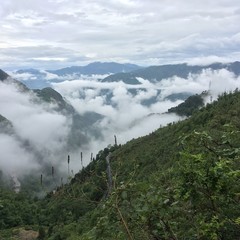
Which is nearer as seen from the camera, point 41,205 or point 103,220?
point 103,220

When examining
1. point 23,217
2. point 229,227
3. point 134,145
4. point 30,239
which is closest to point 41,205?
point 23,217

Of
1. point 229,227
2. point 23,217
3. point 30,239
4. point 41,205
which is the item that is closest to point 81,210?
point 30,239

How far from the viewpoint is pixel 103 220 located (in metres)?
6.52

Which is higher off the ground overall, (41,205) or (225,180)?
(225,180)

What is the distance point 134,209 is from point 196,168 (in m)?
1.16

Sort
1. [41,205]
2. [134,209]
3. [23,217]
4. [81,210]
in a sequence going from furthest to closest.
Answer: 1. [41,205]
2. [23,217]
3. [81,210]
4. [134,209]

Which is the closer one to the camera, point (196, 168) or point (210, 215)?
point (196, 168)

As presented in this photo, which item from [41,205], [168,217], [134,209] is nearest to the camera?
[134,209]

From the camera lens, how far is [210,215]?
749cm

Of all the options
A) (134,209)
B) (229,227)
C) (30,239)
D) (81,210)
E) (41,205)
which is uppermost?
(134,209)

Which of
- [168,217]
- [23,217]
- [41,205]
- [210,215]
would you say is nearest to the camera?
[168,217]

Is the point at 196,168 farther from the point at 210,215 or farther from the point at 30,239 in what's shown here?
the point at 30,239

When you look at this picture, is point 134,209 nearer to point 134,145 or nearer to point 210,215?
point 210,215

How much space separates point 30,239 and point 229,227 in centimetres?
8461
